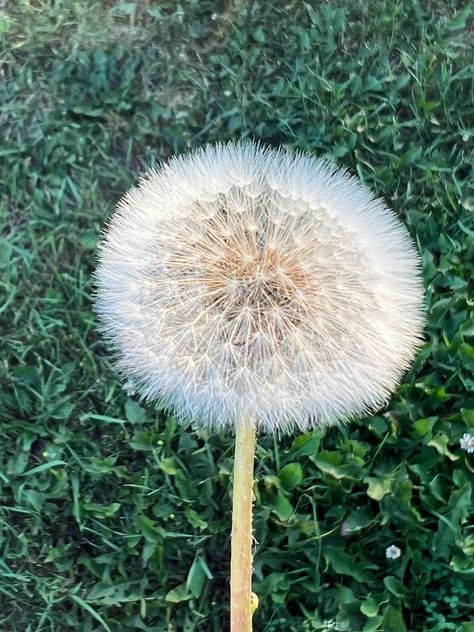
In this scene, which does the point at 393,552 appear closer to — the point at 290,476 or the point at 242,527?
the point at 290,476

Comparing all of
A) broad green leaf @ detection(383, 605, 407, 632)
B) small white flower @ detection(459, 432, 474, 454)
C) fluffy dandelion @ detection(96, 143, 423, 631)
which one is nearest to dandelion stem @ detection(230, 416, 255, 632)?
fluffy dandelion @ detection(96, 143, 423, 631)

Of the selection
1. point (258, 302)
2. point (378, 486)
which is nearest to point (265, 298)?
point (258, 302)

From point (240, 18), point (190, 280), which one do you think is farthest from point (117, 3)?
point (190, 280)

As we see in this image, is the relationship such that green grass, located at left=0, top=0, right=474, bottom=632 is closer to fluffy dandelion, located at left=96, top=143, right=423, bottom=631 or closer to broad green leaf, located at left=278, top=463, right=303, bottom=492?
broad green leaf, located at left=278, top=463, right=303, bottom=492

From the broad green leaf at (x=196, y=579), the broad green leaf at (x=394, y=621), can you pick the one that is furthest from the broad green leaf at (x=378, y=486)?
the broad green leaf at (x=196, y=579)

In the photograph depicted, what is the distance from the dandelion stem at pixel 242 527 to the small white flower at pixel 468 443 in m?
0.57

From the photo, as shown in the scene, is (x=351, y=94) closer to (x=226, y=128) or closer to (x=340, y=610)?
(x=226, y=128)

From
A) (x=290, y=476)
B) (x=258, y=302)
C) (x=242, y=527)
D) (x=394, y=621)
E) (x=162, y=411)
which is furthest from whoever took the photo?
(x=162, y=411)

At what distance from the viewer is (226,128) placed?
86.9 inches

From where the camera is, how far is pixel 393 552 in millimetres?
1940

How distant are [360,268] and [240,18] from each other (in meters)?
0.99

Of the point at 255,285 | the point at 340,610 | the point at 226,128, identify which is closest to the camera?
the point at 255,285

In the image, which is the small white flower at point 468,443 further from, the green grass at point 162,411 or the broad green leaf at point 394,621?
the broad green leaf at point 394,621

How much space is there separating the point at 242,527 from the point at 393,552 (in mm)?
439
